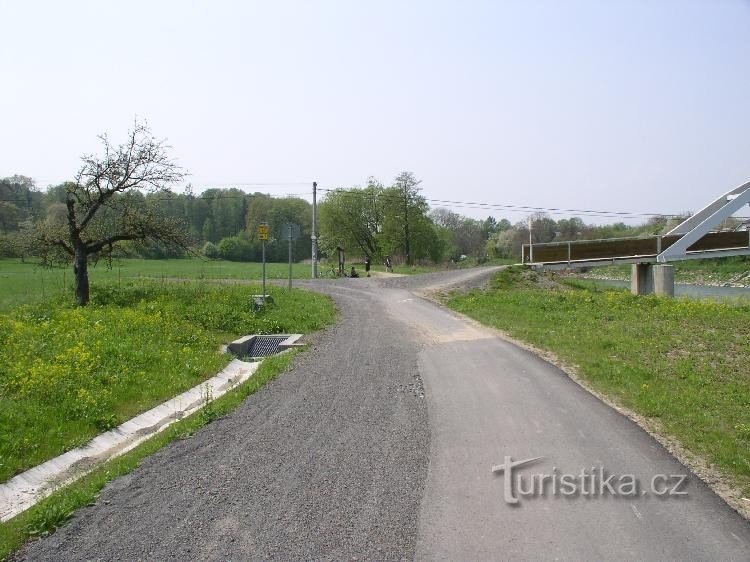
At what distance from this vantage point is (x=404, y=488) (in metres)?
5.43

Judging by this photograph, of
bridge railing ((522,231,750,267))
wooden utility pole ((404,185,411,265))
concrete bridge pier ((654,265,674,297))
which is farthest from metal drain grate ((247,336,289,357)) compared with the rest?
wooden utility pole ((404,185,411,265))

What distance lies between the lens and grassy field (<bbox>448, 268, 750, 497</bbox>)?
6.99 meters

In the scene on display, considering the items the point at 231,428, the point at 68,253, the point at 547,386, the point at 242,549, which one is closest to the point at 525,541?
the point at 242,549

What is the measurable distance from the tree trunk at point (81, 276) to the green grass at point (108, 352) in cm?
32

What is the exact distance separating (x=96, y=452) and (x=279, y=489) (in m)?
3.34

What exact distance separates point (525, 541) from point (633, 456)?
2291mm

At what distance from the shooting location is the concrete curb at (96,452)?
619cm

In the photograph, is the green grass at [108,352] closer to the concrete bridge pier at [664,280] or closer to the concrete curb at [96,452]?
the concrete curb at [96,452]

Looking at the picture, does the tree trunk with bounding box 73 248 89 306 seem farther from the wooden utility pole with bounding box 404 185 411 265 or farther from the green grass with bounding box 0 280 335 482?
the wooden utility pole with bounding box 404 185 411 265

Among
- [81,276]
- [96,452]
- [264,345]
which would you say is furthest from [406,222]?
[96,452]

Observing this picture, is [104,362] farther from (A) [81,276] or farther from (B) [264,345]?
(A) [81,276]

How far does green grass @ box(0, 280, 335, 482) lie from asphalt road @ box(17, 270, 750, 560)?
1982 mm

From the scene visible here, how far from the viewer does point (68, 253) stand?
Answer: 62.2ft

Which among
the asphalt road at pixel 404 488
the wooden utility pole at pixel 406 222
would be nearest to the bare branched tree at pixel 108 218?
the asphalt road at pixel 404 488
